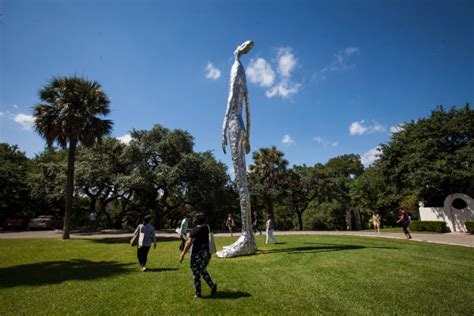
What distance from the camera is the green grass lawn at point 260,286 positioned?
5.01 m

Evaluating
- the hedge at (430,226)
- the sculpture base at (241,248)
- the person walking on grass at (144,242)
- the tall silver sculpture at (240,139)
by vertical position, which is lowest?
the hedge at (430,226)

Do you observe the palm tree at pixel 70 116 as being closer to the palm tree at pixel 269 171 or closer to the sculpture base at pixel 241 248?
the sculpture base at pixel 241 248

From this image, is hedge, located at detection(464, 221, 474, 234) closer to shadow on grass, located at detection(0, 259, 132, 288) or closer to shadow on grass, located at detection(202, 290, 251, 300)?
shadow on grass, located at detection(202, 290, 251, 300)

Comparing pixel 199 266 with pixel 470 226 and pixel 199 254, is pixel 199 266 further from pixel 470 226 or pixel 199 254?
pixel 470 226

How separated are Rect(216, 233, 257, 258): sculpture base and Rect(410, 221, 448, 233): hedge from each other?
18.8m

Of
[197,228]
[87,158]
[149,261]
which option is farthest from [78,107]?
[197,228]

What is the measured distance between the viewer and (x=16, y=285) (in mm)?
6902

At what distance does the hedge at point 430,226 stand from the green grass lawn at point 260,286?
13737 mm

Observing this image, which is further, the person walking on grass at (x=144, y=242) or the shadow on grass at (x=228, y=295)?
the person walking on grass at (x=144, y=242)

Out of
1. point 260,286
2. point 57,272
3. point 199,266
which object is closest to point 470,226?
point 260,286

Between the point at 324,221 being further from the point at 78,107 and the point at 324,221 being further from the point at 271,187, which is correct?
the point at 78,107

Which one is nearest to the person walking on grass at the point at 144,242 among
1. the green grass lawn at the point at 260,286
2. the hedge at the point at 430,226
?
the green grass lawn at the point at 260,286

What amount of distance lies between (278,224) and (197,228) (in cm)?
4252

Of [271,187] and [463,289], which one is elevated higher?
[271,187]
